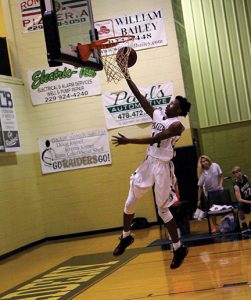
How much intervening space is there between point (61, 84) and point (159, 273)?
7387 millimetres

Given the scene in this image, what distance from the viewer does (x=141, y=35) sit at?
47.8 feet

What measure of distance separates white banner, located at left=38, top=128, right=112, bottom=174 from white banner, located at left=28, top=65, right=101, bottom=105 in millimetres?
942

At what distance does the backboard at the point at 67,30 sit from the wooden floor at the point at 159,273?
9.42ft

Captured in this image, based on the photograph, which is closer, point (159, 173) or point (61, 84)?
point (159, 173)

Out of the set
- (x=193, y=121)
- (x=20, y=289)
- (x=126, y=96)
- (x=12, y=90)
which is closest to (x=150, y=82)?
(x=126, y=96)

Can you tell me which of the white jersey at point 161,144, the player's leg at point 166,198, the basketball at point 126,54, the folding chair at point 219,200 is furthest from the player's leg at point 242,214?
the basketball at point 126,54

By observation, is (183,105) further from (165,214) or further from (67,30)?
(67,30)

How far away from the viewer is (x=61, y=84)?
15.0m

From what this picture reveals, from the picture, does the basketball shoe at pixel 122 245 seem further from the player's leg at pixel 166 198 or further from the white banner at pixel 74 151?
the white banner at pixel 74 151

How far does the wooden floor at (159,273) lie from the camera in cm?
731

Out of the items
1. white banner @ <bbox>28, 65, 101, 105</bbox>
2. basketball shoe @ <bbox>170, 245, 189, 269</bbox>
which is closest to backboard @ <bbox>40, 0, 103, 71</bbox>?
basketball shoe @ <bbox>170, 245, 189, 269</bbox>

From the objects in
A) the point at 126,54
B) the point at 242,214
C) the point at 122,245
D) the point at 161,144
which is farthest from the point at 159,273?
the point at 126,54

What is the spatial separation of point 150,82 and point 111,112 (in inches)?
46.4

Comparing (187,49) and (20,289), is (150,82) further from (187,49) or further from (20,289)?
(20,289)
